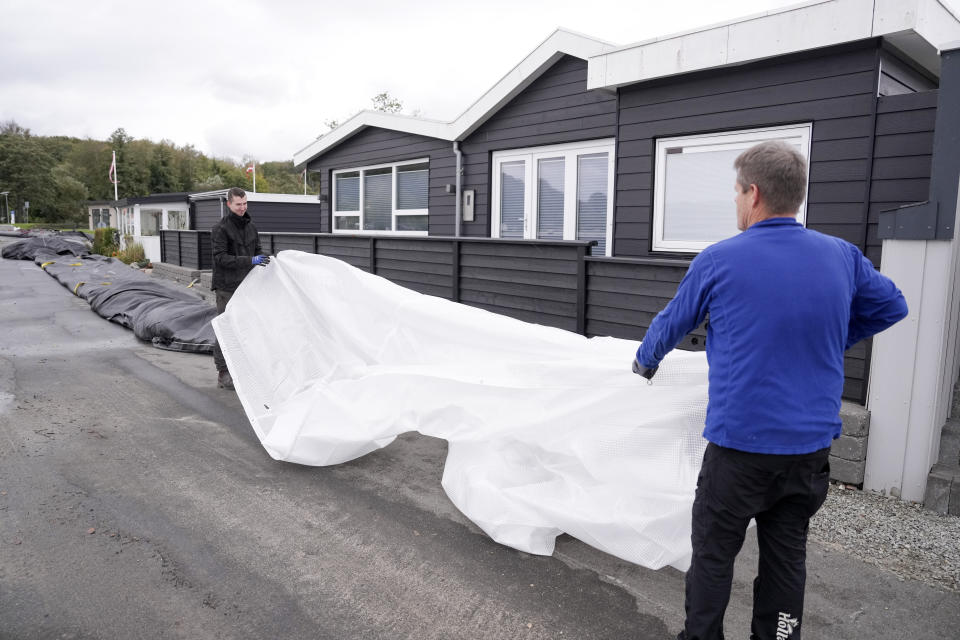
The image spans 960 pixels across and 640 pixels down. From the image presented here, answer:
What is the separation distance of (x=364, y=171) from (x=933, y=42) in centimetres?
942

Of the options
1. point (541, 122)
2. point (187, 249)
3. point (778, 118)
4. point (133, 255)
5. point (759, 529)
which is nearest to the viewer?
point (759, 529)

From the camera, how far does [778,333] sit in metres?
1.98

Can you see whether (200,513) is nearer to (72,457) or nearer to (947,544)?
(72,457)

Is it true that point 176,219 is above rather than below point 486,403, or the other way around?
above

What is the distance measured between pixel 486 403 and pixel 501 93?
6.51 metres

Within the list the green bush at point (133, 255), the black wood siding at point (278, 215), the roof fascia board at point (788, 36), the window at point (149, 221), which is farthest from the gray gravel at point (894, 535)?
the window at point (149, 221)

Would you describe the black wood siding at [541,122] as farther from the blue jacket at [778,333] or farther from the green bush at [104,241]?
the green bush at [104,241]

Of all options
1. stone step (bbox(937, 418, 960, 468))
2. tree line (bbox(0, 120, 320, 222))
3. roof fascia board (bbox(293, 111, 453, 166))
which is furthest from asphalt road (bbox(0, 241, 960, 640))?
tree line (bbox(0, 120, 320, 222))

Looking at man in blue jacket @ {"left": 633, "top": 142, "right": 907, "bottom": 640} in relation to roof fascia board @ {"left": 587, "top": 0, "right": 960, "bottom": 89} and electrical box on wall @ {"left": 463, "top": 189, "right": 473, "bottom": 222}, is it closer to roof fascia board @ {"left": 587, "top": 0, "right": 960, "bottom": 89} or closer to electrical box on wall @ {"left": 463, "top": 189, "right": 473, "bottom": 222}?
roof fascia board @ {"left": 587, "top": 0, "right": 960, "bottom": 89}

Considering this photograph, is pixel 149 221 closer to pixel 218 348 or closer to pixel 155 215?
pixel 155 215

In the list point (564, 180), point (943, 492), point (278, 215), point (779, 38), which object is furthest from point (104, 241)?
point (943, 492)

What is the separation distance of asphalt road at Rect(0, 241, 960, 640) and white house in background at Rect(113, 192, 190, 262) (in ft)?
65.5

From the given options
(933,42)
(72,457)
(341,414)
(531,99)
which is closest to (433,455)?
(341,414)

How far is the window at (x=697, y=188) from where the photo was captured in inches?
249
